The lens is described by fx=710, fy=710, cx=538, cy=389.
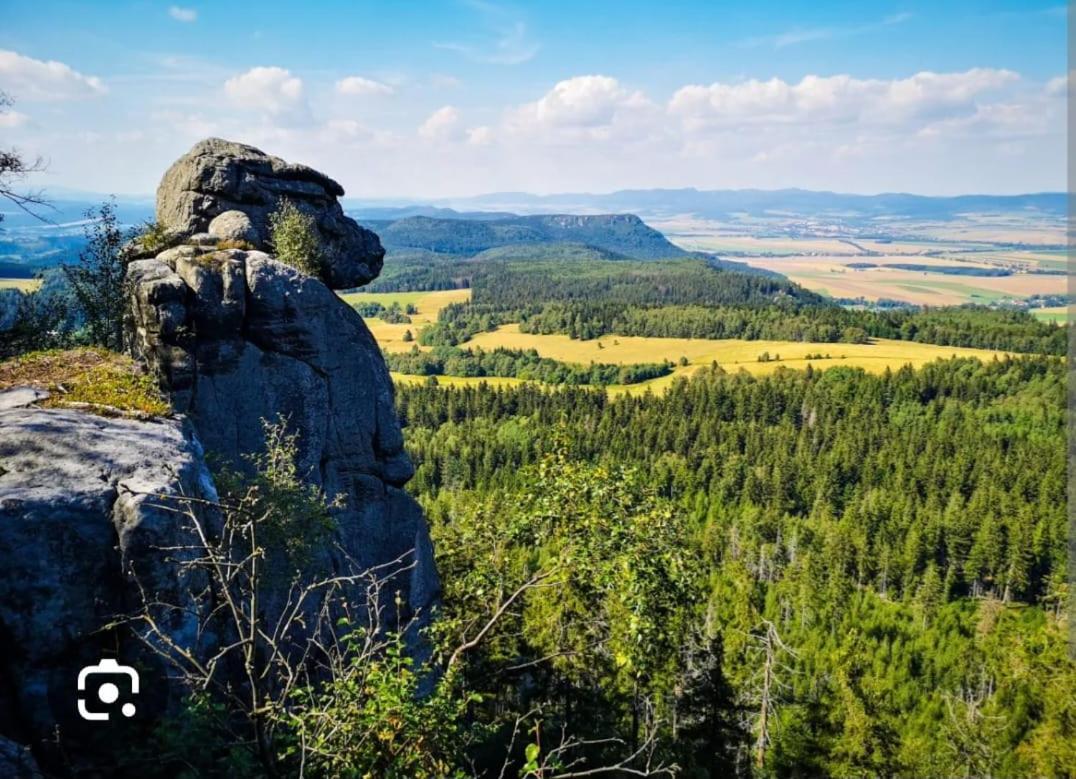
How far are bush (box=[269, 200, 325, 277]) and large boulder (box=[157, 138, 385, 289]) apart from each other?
29.5 inches

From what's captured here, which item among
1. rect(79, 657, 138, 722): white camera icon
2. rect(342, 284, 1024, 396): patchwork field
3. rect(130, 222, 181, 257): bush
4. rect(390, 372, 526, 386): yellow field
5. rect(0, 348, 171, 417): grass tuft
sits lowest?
rect(390, 372, 526, 386): yellow field

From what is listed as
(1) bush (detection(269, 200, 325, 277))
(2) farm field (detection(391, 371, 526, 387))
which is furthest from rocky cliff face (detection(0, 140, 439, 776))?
(2) farm field (detection(391, 371, 526, 387))

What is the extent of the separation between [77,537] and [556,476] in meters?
9.00

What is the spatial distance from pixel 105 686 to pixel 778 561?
82.3 meters

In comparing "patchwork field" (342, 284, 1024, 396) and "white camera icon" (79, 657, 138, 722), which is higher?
"white camera icon" (79, 657, 138, 722)

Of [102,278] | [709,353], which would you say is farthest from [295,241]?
[709,353]

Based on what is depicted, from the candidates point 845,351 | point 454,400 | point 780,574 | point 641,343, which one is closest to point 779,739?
point 780,574

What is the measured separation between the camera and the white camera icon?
809 cm

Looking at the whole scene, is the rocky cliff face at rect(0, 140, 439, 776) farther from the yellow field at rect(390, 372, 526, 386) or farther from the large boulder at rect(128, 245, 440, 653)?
Result: the yellow field at rect(390, 372, 526, 386)

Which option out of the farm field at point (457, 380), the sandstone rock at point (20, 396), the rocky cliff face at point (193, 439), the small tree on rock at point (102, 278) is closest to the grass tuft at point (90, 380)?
the sandstone rock at point (20, 396)

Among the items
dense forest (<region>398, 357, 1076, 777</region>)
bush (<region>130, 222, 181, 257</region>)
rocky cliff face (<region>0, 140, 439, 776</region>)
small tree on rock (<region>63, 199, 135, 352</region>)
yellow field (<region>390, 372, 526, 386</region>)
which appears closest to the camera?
rocky cliff face (<region>0, 140, 439, 776</region>)

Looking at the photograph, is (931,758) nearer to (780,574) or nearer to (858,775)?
(858,775)

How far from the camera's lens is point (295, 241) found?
2089 centimetres

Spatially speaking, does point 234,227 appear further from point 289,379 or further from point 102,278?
point 102,278
